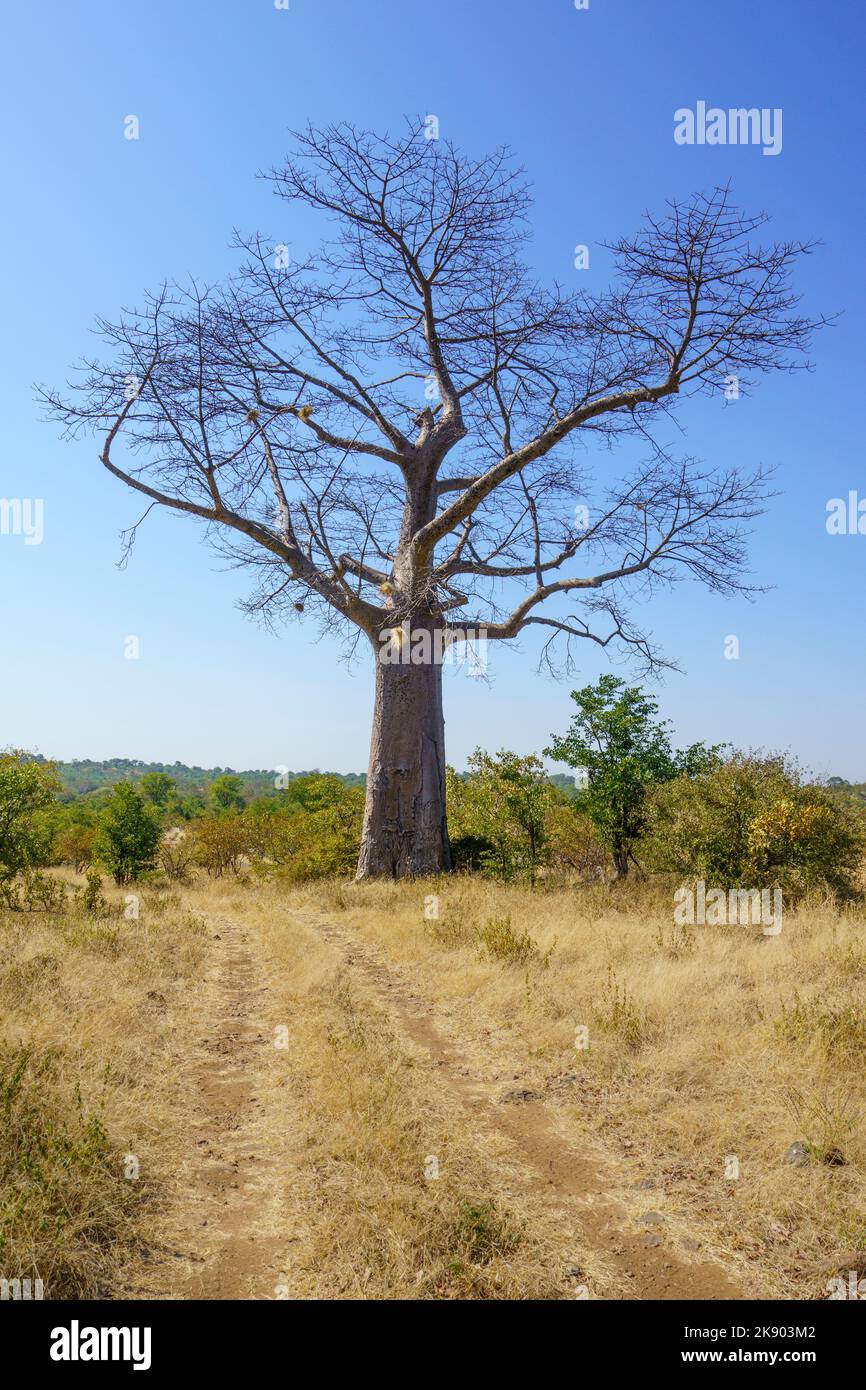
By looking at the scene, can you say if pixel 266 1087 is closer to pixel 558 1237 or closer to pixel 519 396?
pixel 558 1237

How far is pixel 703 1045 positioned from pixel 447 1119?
5.83ft

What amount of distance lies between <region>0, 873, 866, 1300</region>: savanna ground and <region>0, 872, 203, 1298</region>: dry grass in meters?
0.02

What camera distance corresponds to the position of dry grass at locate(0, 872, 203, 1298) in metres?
3.30

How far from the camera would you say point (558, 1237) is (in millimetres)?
3645

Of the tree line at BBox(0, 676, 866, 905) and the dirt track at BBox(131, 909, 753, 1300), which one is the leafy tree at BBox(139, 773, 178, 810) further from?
the dirt track at BBox(131, 909, 753, 1300)

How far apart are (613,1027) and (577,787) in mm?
8400

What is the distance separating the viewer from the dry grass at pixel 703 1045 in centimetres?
376

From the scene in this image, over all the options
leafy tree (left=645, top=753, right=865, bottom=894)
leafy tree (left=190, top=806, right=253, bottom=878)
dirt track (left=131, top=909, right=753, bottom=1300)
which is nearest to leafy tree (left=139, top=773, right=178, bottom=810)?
leafy tree (left=190, top=806, right=253, bottom=878)

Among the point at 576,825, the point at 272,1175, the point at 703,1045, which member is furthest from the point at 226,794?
the point at 272,1175

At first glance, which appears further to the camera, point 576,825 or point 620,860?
point 576,825

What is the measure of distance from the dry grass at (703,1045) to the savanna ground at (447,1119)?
0.06ft

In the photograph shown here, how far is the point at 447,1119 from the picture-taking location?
485cm

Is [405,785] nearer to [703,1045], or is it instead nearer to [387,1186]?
[703,1045]
